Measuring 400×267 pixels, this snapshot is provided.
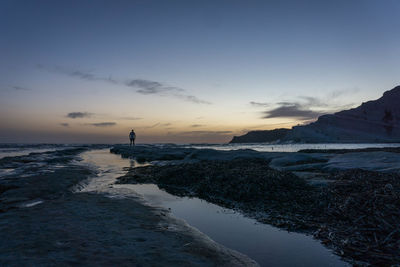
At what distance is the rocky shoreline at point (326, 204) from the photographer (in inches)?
163

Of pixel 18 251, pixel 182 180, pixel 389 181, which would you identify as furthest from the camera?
pixel 182 180

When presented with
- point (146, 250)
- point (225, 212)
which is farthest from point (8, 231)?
point (225, 212)

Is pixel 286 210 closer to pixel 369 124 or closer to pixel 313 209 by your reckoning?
pixel 313 209

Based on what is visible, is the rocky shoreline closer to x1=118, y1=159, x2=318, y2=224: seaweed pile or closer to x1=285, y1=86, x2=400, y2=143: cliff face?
x1=118, y1=159, x2=318, y2=224: seaweed pile

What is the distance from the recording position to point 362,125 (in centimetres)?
11044

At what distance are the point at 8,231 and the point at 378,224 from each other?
7.29 metres

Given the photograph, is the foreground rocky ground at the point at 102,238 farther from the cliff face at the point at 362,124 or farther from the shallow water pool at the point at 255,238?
the cliff face at the point at 362,124

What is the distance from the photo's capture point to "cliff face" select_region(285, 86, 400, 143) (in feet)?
340

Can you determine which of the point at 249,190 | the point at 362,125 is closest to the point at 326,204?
the point at 249,190

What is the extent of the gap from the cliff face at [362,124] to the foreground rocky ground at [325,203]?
9737 cm

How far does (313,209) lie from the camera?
630cm

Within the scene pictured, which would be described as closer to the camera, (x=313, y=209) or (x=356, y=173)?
(x=313, y=209)

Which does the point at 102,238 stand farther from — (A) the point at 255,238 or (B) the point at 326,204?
(B) the point at 326,204

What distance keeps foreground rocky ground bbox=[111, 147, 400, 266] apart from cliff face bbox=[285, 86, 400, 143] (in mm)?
97374
